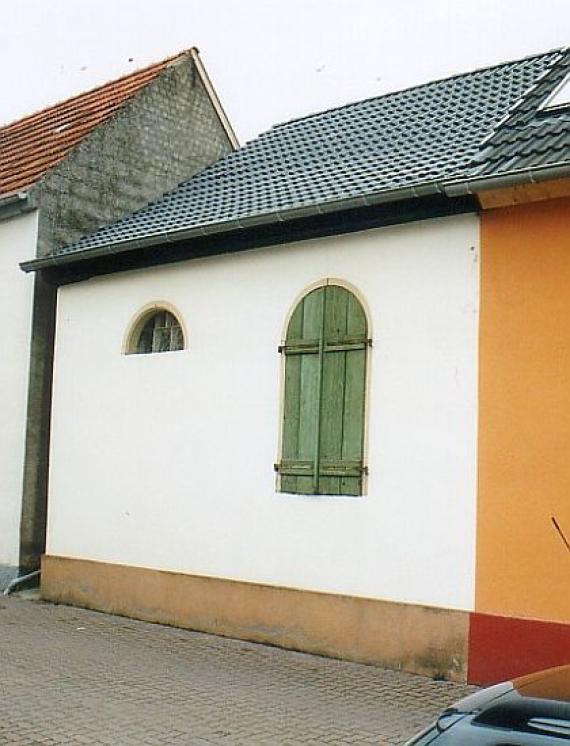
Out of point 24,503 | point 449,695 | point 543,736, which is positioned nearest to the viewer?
point 543,736

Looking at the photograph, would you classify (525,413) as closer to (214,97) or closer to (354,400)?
(354,400)

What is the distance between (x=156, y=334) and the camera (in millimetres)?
11430

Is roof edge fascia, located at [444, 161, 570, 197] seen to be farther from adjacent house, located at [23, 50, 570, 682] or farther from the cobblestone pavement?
the cobblestone pavement

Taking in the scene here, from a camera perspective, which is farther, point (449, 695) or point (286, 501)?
point (286, 501)

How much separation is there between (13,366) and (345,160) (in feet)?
16.7

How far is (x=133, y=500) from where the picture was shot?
1112cm

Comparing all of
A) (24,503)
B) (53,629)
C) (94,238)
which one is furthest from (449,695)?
(94,238)

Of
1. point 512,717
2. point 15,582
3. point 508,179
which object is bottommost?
point 15,582

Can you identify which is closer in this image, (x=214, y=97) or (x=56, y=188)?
(x=56, y=188)

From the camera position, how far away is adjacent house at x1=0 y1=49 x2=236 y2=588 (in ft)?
41.5

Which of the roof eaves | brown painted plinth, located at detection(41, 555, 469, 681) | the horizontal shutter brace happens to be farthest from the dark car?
the roof eaves

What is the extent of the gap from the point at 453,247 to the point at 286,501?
2.89 metres

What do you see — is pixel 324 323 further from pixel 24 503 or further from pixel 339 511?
pixel 24 503

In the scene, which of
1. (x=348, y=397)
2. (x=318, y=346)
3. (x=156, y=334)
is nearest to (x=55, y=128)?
(x=156, y=334)
